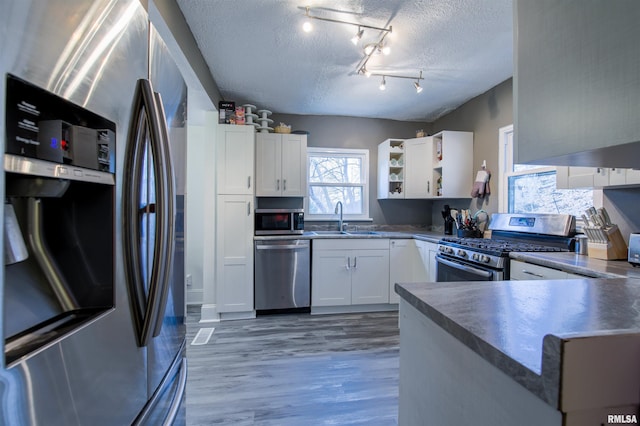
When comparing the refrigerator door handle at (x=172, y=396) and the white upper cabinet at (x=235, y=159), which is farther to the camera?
the white upper cabinet at (x=235, y=159)

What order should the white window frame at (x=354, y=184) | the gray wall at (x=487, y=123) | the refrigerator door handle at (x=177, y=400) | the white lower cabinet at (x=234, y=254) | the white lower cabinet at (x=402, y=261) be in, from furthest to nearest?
the white window frame at (x=354, y=184), the white lower cabinet at (x=402, y=261), the white lower cabinet at (x=234, y=254), the gray wall at (x=487, y=123), the refrigerator door handle at (x=177, y=400)

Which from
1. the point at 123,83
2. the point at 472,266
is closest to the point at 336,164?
the point at 472,266

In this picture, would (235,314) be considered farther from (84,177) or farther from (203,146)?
(84,177)

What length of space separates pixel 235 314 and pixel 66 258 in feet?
8.92

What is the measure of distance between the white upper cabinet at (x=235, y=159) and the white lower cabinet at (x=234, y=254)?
113mm

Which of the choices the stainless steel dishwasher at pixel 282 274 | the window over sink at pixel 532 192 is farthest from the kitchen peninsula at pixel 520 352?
the stainless steel dishwasher at pixel 282 274

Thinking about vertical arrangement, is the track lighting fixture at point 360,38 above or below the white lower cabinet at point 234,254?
above

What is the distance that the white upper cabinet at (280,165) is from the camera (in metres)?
3.38

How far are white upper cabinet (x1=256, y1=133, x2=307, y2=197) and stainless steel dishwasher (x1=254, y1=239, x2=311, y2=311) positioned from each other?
65 centimetres

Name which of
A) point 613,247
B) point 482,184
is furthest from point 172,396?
point 482,184

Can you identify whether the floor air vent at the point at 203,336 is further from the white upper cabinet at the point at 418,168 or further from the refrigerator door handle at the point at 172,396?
the white upper cabinet at the point at 418,168

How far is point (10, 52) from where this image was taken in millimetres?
413

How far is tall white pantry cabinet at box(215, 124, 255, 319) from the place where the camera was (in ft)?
10.2

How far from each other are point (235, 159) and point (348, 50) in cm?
161
